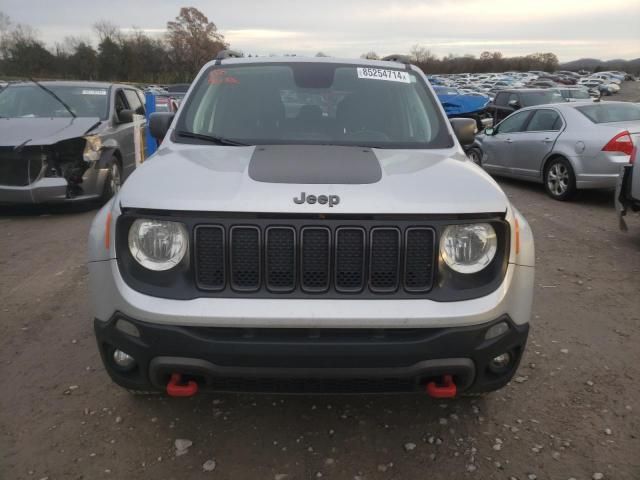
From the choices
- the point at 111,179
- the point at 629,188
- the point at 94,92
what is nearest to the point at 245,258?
the point at 629,188

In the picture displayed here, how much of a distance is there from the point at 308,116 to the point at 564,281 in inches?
121

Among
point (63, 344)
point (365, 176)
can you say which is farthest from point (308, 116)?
point (63, 344)

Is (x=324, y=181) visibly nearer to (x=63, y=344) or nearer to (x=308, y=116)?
(x=308, y=116)

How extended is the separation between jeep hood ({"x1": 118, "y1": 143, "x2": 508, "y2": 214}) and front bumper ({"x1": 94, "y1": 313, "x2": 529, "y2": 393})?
0.50 m

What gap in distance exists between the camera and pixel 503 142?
34.6 feet

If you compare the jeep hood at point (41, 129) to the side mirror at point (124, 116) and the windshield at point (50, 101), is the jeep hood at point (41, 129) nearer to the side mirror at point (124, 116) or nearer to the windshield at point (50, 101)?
the windshield at point (50, 101)

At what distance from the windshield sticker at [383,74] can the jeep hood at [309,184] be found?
45.2 inches

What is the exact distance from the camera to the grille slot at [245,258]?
7.80ft

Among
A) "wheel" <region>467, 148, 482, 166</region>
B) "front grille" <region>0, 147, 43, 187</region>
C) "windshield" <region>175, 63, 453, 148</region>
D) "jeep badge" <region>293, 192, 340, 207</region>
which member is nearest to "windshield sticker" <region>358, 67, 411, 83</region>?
"windshield" <region>175, 63, 453, 148</region>

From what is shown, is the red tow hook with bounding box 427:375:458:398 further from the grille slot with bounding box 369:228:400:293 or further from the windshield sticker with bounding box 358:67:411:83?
the windshield sticker with bounding box 358:67:411:83

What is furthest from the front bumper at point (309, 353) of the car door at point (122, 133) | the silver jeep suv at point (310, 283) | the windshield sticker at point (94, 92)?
the windshield sticker at point (94, 92)

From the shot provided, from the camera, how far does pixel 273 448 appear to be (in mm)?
2820

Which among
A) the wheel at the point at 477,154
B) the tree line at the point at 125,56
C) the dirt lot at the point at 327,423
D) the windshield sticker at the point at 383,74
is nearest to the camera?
the dirt lot at the point at 327,423

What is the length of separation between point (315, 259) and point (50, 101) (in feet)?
24.9
